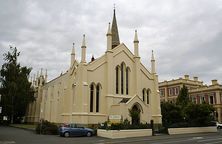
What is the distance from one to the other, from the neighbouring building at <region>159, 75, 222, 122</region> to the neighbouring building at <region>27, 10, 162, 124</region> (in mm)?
26874

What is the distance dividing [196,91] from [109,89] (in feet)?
127

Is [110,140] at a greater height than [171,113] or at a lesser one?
lesser

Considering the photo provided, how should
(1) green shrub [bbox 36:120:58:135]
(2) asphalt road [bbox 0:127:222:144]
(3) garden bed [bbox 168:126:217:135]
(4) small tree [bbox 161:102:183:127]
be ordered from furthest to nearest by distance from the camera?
(4) small tree [bbox 161:102:183:127] < (3) garden bed [bbox 168:126:217:135] < (1) green shrub [bbox 36:120:58:135] < (2) asphalt road [bbox 0:127:222:144]

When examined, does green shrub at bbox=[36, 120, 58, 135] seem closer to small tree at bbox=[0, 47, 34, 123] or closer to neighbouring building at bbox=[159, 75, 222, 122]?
small tree at bbox=[0, 47, 34, 123]

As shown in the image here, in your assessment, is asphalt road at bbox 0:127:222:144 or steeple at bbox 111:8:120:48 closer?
asphalt road at bbox 0:127:222:144

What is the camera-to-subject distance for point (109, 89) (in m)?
39.3

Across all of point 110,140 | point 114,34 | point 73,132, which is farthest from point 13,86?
point 110,140

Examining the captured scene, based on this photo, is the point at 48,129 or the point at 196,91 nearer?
the point at 48,129

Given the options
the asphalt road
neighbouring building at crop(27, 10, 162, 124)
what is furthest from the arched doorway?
the asphalt road

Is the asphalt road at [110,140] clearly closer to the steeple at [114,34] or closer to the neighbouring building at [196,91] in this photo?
the steeple at [114,34]

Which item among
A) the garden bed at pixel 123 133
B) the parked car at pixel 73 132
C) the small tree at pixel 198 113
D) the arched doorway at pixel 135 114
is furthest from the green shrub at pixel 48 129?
the small tree at pixel 198 113

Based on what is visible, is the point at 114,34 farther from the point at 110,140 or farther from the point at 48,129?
the point at 110,140

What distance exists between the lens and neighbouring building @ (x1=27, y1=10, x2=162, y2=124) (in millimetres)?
37188

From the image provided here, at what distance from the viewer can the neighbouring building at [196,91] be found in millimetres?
65125
